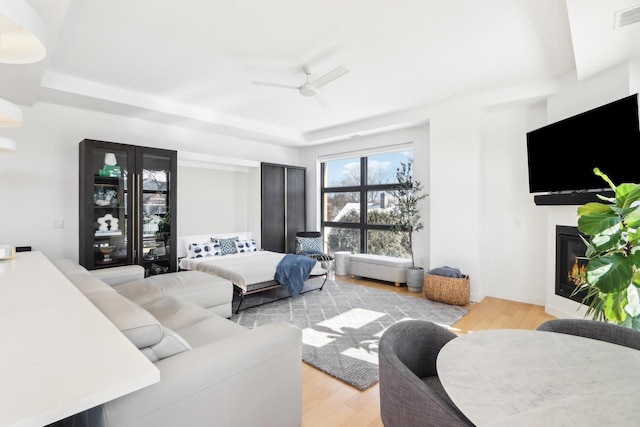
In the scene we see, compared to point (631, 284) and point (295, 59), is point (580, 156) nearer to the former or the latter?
point (631, 284)

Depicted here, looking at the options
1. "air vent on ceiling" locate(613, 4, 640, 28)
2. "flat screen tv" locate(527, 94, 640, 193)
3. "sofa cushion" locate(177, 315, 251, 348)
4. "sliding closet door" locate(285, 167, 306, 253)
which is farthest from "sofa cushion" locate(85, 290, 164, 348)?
"sliding closet door" locate(285, 167, 306, 253)

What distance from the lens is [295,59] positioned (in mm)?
3102

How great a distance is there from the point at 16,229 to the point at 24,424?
4.34 m

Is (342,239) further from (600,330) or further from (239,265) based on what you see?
(600,330)

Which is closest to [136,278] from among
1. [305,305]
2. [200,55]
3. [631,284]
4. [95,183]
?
[95,183]

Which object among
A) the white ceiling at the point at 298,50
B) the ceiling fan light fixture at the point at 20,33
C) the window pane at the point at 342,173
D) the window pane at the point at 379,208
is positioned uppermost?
the white ceiling at the point at 298,50

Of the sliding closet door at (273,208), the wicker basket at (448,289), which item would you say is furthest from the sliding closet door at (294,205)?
the wicker basket at (448,289)

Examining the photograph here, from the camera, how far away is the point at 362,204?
19.6ft

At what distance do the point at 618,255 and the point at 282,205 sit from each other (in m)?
5.11

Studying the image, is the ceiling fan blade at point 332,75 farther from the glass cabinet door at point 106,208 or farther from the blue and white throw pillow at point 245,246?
the blue and white throw pillow at point 245,246

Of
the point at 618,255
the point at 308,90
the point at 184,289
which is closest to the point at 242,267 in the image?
the point at 184,289

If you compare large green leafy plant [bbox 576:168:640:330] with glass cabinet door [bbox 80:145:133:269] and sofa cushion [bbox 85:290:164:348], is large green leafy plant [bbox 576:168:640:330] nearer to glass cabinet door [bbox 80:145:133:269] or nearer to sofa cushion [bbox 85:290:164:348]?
sofa cushion [bbox 85:290:164:348]

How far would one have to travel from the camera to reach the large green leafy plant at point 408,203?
16.4 ft

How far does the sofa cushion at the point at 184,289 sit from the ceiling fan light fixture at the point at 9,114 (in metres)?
1.65
